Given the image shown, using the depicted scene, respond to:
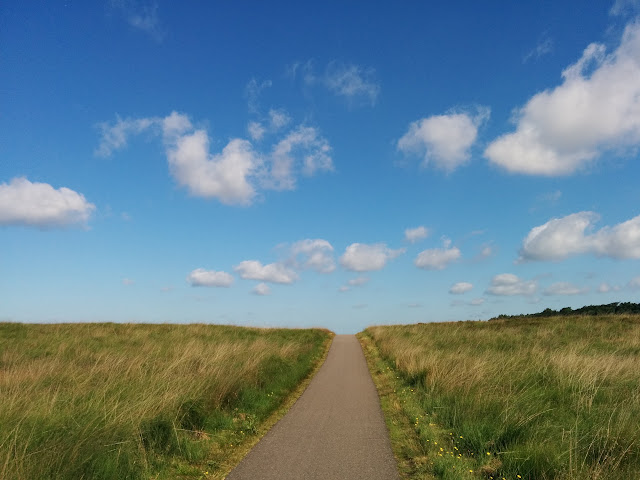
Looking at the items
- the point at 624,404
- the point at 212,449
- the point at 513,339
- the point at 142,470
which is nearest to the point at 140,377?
the point at 212,449

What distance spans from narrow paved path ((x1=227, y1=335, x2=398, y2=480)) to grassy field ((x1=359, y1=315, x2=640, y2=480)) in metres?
0.40

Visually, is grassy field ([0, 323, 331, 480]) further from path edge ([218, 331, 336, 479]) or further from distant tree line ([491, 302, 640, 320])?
distant tree line ([491, 302, 640, 320])

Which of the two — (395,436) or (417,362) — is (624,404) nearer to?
(395,436)

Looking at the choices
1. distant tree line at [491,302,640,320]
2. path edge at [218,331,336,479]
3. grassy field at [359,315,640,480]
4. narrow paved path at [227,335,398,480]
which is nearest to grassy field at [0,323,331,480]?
path edge at [218,331,336,479]

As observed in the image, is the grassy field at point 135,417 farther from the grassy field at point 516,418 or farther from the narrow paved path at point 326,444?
the grassy field at point 516,418

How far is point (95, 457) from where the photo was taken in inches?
212

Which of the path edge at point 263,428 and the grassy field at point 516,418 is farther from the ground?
the grassy field at point 516,418

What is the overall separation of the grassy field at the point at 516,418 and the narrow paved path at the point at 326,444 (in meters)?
0.40

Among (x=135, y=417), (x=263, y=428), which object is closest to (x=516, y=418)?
(x=263, y=428)

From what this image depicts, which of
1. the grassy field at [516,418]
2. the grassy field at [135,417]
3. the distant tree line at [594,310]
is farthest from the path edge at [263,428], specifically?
the distant tree line at [594,310]

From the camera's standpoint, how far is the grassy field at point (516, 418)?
18.2ft

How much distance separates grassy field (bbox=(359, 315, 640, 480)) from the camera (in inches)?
219

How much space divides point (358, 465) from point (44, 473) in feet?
14.4

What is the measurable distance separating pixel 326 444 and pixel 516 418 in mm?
3632
